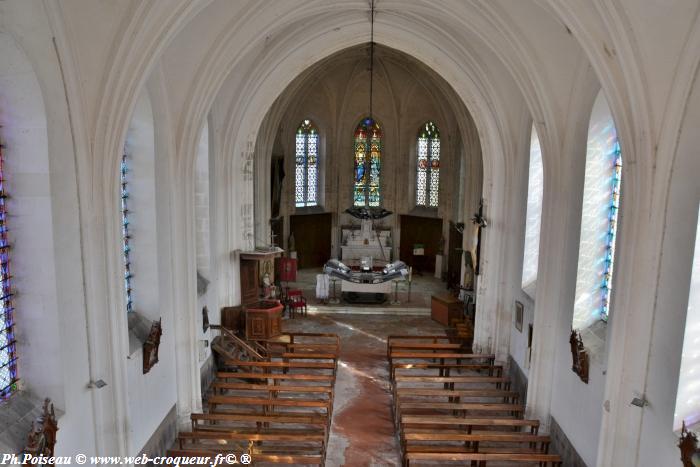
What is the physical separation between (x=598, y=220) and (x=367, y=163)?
17217 mm

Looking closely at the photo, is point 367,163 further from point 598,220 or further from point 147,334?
point 147,334

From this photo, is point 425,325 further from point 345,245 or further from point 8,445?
Result: point 8,445

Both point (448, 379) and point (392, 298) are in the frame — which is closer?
point (448, 379)

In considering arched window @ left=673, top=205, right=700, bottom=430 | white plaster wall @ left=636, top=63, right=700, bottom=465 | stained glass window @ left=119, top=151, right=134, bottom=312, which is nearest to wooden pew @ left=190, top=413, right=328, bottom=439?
Answer: stained glass window @ left=119, top=151, right=134, bottom=312

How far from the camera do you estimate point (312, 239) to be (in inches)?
1047

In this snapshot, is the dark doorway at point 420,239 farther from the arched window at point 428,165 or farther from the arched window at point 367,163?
the arched window at point 367,163

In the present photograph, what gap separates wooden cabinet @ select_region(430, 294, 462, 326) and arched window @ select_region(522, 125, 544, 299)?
519 centimetres

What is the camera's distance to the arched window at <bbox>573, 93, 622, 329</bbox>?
9516 mm

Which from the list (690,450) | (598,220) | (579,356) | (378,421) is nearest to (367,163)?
(378,421)

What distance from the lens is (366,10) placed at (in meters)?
13.6

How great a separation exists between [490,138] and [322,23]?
16.6ft

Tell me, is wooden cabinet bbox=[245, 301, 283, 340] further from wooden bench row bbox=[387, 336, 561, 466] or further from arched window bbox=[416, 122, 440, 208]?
arched window bbox=[416, 122, 440, 208]

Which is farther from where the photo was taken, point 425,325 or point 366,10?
point 425,325

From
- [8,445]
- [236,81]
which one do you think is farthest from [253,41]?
[8,445]
